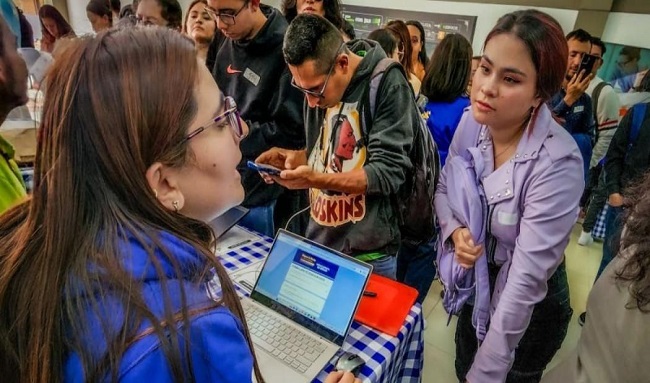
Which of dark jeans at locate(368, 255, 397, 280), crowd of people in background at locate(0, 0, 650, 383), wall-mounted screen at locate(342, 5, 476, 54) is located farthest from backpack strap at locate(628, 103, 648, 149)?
wall-mounted screen at locate(342, 5, 476, 54)

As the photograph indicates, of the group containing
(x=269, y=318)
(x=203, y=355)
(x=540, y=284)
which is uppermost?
(x=203, y=355)

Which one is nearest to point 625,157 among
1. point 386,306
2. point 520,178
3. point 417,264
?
point 417,264

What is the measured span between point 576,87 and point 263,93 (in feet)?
6.67

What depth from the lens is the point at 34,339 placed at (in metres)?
0.46

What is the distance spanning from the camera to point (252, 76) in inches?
63.4

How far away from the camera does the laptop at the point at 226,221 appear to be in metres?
1.45

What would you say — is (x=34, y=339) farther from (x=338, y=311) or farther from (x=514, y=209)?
(x=514, y=209)

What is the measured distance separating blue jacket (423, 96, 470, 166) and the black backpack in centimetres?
54

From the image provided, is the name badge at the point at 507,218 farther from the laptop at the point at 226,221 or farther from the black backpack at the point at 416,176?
the laptop at the point at 226,221

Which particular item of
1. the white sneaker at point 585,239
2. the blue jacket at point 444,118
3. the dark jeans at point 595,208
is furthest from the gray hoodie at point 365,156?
the white sneaker at point 585,239

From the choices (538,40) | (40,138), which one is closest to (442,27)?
(538,40)

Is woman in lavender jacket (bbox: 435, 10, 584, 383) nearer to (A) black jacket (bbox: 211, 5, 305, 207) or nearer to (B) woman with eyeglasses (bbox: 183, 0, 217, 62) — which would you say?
(A) black jacket (bbox: 211, 5, 305, 207)

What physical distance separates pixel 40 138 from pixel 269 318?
0.72m

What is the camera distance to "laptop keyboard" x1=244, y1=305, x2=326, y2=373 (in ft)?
3.05
